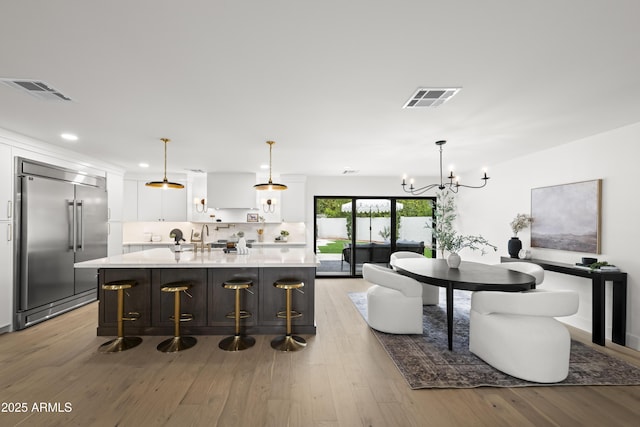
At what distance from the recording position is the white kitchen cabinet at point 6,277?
12.7 ft

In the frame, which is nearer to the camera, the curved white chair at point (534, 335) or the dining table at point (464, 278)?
the curved white chair at point (534, 335)

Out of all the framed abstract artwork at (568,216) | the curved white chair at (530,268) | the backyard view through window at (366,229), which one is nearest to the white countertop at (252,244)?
the backyard view through window at (366,229)

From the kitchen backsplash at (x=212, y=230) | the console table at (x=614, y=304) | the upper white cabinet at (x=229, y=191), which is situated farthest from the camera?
the kitchen backsplash at (x=212, y=230)

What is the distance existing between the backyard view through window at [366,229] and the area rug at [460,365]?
3.74 meters

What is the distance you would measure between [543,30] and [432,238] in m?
6.39

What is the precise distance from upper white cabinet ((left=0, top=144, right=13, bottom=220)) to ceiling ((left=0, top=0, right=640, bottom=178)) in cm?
43

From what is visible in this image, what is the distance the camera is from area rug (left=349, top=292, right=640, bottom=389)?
2.73 m

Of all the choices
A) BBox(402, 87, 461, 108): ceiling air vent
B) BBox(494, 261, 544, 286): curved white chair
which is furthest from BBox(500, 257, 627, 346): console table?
BBox(402, 87, 461, 108): ceiling air vent

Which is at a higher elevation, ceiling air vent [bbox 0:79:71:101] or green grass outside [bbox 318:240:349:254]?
ceiling air vent [bbox 0:79:71:101]

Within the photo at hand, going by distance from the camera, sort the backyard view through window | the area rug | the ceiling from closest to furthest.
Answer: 1. the ceiling
2. the area rug
3. the backyard view through window

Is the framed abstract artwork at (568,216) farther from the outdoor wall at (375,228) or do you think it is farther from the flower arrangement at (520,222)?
the outdoor wall at (375,228)

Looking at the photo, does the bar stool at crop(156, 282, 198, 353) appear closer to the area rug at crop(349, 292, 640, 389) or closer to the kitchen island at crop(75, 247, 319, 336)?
the kitchen island at crop(75, 247, 319, 336)

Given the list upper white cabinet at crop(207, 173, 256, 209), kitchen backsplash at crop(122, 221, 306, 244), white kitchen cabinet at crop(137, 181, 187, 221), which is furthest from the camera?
kitchen backsplash at crop(122, 221, 306, 244)

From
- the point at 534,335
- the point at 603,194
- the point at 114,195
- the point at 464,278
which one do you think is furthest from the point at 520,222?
the point at 114,195
